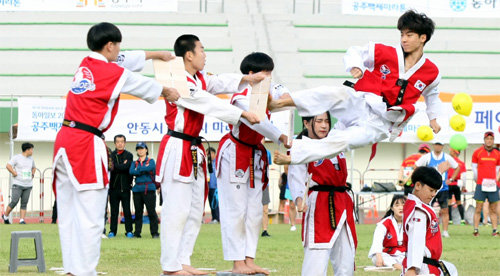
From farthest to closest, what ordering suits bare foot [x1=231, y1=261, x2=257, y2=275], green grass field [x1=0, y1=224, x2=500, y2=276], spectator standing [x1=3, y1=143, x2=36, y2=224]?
spectator standing [x1=3, y1=143, x2=36, y2=224], green grass field [x1=0, y1=224, x2=500, y2=276], bare foot [x1=231, y1=261, x2=257, y2=275]

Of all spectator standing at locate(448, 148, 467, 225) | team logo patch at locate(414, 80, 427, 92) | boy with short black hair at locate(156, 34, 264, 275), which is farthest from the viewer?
spectator standing at locate(448, 148, 467, 225)

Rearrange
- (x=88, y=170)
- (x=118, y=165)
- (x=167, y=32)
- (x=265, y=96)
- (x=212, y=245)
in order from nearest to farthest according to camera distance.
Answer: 1. (x=88, y=170)
2. (x=265, y=96)
3. (x=212, y=245)
4. (x=118, y=165)
5. (x=167, y=32)

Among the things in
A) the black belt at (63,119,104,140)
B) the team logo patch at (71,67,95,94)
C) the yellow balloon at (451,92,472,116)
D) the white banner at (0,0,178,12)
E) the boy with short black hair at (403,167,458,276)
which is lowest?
the boy with short black hair at (403,167,458,276)

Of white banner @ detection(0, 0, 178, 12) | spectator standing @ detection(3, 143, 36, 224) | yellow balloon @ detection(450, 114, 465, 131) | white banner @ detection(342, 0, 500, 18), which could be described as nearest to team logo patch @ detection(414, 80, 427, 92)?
yellow balloon @ detection(450, 114, 465, 131)

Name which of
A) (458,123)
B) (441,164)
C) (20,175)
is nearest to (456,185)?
(458,123)

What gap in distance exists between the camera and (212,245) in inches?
559

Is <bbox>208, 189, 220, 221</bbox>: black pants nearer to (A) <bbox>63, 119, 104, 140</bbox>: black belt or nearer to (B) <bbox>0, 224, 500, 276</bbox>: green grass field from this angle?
(B) <bbox>0, 224, 500, 276</bbox>: green grass field

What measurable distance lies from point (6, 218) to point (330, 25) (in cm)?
1365

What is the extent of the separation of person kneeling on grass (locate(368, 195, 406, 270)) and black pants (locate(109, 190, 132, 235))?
20.4 feet

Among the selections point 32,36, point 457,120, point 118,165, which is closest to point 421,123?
point 457,120

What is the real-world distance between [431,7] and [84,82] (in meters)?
23.4

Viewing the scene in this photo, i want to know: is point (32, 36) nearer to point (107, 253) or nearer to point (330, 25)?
point (330, 25)

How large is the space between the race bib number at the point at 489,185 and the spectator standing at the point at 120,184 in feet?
23.1

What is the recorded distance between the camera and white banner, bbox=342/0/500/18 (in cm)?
2884
